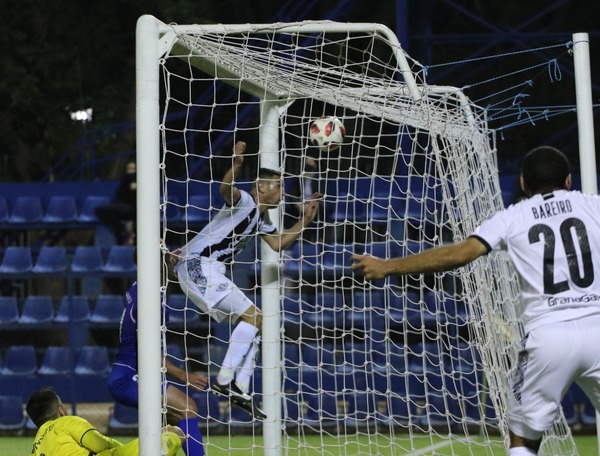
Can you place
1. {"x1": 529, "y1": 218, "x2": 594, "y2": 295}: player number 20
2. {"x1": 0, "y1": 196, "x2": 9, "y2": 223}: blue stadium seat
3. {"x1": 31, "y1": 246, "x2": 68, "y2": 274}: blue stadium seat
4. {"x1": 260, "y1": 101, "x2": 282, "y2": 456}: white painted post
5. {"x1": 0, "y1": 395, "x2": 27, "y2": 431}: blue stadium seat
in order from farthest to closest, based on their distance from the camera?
{"x1": 0, "y1": 196, "x2": 9, "y2": 223}: blue stadium seat
{"x1": 31, "y1": 246, "x2": 68, "y2": 274}: blue stadium seat
{"x1": 0, "y1": 395, "x2": 27, "y2": 431}: blue stadium seat
{"x1": 260, "y1": 101, "x2": 282, "y2": 456}: white painted post
{"x1": 529, "y1": 218, "x2": 594, "y2": 295}: player number 20

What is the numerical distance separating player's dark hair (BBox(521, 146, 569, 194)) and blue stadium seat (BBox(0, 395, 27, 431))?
819cm

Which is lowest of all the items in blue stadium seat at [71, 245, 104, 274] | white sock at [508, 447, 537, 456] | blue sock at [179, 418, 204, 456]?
blue sock at [179, 418, 204, 456]

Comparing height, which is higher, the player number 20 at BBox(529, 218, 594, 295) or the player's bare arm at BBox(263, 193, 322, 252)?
the player's bare arm at BBox(263, 193, 322, 252)

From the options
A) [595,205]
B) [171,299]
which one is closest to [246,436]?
[171,299]

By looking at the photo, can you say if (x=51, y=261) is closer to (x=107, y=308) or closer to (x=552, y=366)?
(x=107, y=308)

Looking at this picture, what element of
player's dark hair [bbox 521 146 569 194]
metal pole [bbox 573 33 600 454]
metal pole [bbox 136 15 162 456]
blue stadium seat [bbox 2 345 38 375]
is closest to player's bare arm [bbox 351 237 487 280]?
player's dark hair [bbox 521 146 569 194]

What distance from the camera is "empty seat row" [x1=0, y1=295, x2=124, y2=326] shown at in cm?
1290

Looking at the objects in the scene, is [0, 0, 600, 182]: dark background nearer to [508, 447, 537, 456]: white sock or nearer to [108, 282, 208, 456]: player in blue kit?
[108, 282, 208, 456]: player in blue kit

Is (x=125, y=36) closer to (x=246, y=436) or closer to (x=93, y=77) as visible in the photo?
(x=93, y=77)

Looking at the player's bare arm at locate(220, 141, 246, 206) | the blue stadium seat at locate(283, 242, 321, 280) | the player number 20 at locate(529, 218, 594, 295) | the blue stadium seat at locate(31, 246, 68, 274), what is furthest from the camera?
the blue stadium seat at locate(31, 246, 68, 274)

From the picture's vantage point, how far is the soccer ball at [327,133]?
808cm

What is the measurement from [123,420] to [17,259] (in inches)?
100

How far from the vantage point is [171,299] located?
12.7m

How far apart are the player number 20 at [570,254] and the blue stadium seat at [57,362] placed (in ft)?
26.6
